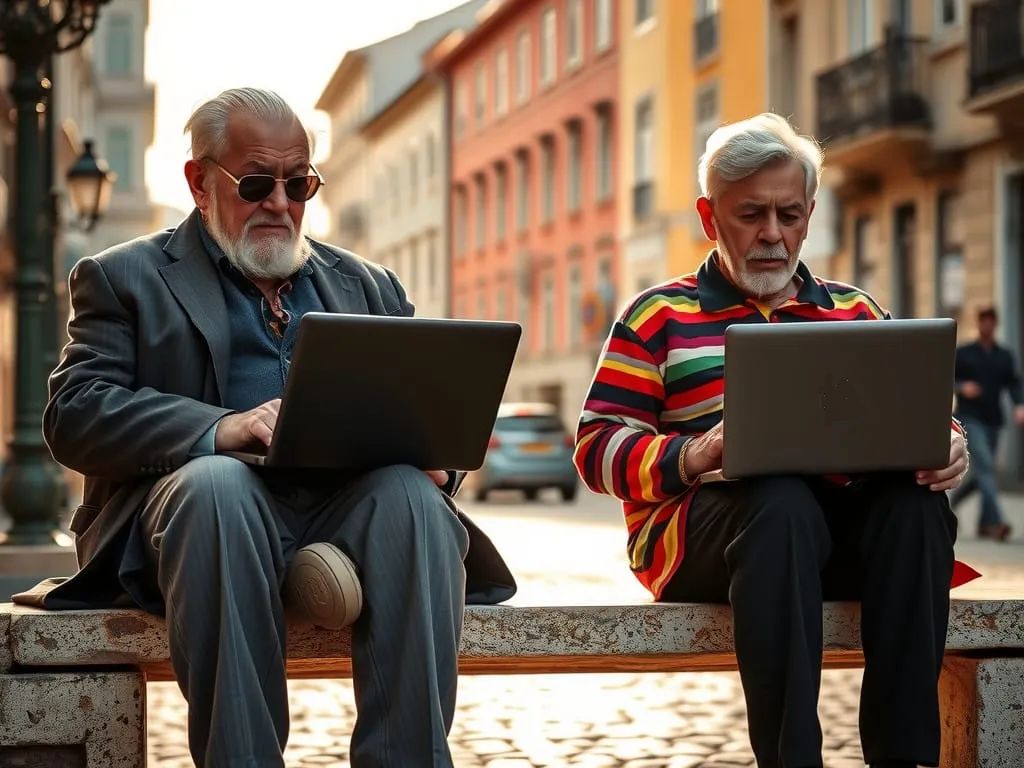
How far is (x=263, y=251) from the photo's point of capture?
161 inches

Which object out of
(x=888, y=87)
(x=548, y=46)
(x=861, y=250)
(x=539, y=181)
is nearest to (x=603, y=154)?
(x=539, y=181)

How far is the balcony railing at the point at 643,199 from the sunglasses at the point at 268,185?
3095cm

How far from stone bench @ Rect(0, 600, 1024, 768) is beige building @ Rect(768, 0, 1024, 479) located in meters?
17.3

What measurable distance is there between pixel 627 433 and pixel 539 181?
40.2 metres

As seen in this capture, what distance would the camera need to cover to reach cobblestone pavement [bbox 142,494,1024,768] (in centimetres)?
525

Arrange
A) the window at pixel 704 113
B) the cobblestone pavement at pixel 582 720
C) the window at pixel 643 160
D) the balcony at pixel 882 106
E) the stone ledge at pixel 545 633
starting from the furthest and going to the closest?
the window at pixel 643 160 → the window at pixel 704 113 → the balcony at pixel 882 106 → the cobblestone pavement at pixel 582 720 → the stone ledge at pixel 545 633

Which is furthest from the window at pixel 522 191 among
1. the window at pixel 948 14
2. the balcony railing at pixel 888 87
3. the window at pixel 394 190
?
the window at pixel 948 14

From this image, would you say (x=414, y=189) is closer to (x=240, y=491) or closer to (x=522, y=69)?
(x=522, y=69)

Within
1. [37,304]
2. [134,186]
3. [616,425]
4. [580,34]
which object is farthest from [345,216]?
[616,425]

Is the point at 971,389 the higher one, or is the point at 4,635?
the point at 971,389

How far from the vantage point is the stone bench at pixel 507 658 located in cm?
383

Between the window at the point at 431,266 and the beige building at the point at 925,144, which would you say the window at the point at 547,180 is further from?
the beige building at the point at 925,144

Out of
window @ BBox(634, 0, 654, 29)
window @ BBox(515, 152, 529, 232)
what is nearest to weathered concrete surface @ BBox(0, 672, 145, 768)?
window @ BBox(634, 0, 654, 29)

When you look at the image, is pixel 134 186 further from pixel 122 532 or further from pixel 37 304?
pixel 122 532
